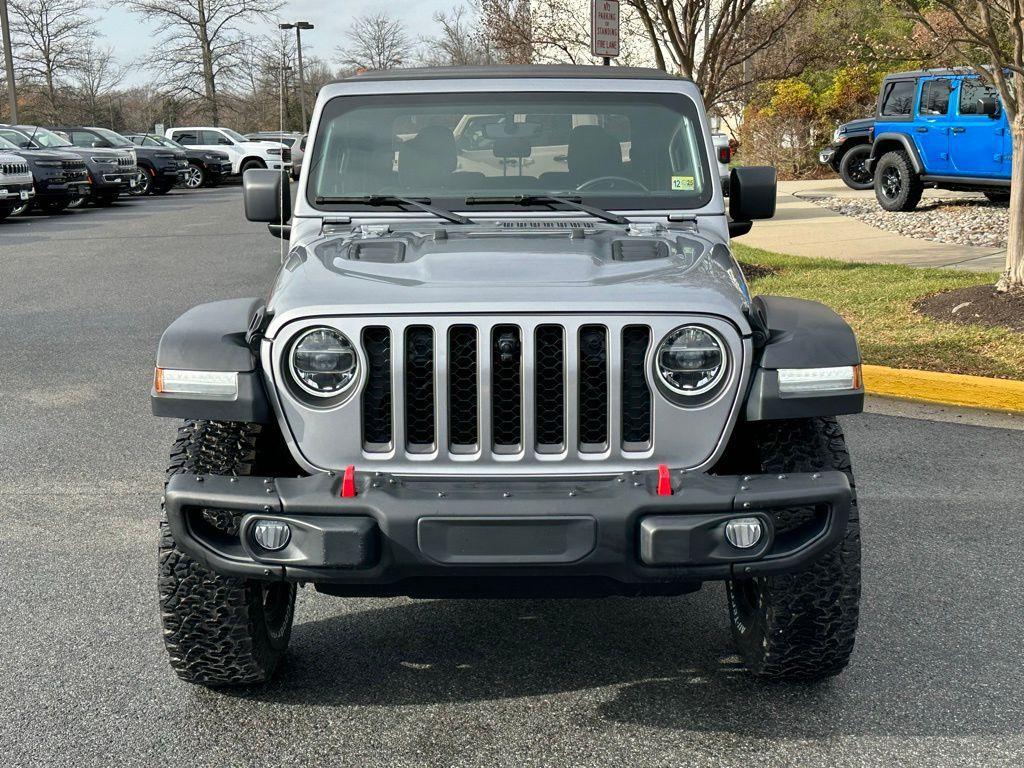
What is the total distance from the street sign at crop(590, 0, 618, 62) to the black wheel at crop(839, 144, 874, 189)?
12.1m

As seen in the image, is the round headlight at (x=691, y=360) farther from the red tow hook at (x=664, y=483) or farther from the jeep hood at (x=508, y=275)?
the red tow hook at (x=664, y=483)

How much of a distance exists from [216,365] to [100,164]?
25409mm

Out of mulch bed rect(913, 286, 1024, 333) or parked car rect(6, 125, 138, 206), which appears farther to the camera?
parked car rect(6, 125, 138, 206)

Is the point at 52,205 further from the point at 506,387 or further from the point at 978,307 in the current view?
the point at 506,387

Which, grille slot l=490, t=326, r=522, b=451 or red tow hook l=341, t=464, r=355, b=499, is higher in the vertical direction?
grille slot l=490, t=326, r=522, b=451

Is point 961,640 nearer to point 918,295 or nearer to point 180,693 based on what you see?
point 180,693

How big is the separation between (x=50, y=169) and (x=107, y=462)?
19053mm

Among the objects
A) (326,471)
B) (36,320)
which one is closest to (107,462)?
(326,471)

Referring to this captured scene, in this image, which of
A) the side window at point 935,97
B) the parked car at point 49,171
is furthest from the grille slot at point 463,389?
the parked car at point 49,171

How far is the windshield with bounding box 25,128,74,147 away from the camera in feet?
84.0

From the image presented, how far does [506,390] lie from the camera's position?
3.25m

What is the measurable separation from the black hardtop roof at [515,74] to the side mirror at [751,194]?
475 millimetres

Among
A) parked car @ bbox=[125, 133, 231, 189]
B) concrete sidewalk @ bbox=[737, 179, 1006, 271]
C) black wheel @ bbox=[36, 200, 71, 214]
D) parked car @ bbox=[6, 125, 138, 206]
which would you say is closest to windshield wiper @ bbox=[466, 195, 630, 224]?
concrete sidewalk @ bbox=[737, 179, 1006, 271]

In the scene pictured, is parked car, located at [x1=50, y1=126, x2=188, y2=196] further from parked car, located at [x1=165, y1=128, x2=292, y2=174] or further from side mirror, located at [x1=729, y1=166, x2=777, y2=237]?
side mirror, located at [x1=729, y1=166, x2=777, y2=237]
